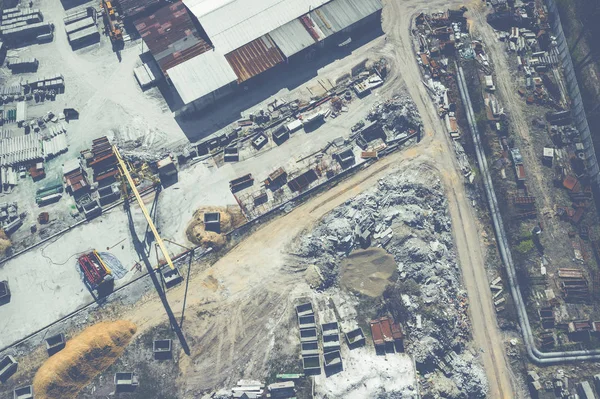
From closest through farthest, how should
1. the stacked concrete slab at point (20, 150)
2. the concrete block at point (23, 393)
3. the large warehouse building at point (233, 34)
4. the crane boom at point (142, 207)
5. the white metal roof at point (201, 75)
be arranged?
the concrete block at point (23, 393) → the crane boom at point (142, 207) → the stacked concrete slab at point (20, 150) → the white metal roof at point (201, 75) → the large warehouse building at point (233, 34)

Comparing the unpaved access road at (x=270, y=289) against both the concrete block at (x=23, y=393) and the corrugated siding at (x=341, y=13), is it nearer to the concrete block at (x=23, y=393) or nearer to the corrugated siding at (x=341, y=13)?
the concrete block at (x=23, y=393)

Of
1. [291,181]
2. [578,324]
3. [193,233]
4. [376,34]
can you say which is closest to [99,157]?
[193,233]

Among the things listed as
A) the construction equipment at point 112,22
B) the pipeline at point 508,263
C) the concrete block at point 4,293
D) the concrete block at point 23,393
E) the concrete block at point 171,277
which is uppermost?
the construction equipment at point 112,22

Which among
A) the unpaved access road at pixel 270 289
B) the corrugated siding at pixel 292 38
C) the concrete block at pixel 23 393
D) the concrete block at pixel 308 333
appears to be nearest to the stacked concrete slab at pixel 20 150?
the unpaved access road at pixel 270 289

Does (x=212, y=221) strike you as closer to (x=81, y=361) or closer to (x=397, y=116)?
(x=81, y=361)

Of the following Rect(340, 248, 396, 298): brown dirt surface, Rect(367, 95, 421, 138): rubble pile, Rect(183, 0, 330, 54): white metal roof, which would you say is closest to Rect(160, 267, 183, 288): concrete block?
Rect(340, 248, 396, 298): brown dirt surface

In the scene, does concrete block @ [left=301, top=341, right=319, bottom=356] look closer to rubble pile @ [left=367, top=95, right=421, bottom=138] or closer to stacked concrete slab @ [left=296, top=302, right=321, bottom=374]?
stacked concrete slab @ [left=296, top=302, right=321, bottom=374]
